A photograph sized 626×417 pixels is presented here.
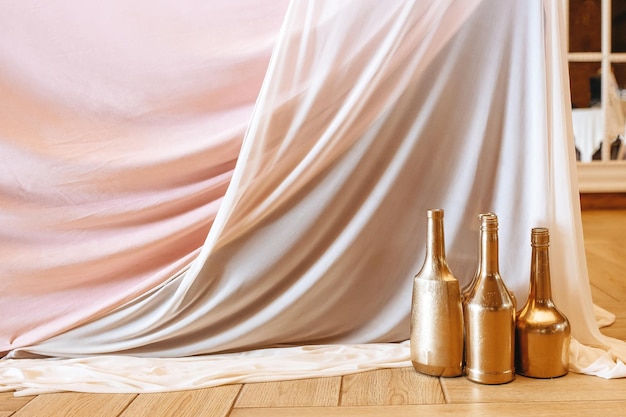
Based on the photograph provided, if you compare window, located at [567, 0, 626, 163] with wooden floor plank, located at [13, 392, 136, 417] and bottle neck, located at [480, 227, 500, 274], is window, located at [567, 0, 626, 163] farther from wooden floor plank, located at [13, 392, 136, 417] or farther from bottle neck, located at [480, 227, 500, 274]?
wooden floor plank, located at [13, 392, 136, 417]

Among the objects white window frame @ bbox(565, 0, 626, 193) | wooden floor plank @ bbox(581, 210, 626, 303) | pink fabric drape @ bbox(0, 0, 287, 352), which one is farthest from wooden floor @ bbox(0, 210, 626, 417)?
white window frame @ bbox(565, 0, 626, 193)

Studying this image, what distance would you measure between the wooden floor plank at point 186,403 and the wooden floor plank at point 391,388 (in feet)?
0.51

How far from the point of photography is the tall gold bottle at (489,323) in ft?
2.84

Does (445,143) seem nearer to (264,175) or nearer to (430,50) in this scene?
(430,50)

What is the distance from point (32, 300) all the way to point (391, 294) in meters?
0.59

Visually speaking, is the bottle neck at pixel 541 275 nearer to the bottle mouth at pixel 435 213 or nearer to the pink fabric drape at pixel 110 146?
the bottle mouth at pixel 435 213

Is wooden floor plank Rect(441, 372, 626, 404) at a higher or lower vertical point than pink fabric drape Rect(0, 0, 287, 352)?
lower

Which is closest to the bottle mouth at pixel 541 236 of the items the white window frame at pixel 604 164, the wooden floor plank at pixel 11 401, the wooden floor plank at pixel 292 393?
the wooden floor plank at pixel 292 393

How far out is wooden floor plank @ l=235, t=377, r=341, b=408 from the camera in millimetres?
838

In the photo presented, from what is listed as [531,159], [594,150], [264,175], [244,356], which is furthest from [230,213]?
[594,150]

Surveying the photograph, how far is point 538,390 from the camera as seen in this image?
854 millimetres

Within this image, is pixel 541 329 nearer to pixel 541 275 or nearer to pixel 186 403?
pixel 541 275

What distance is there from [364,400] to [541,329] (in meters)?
0.26

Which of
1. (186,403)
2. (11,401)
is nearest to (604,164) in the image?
(186,403)
